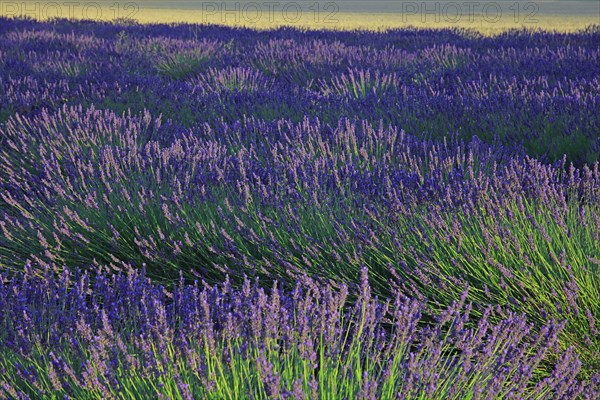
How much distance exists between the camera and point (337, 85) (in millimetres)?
6039

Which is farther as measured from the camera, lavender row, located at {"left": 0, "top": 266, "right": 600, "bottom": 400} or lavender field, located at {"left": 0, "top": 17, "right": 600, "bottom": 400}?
lavender field, located at {"left": 0, "top": 17, "right": 600, "bottom": 400}

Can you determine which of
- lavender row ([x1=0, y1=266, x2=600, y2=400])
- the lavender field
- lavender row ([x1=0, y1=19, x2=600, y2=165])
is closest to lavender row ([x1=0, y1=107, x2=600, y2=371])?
the lavender field

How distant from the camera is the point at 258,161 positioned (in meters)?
3.42

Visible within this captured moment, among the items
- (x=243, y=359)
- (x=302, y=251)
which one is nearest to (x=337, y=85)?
(x=302, y=251)

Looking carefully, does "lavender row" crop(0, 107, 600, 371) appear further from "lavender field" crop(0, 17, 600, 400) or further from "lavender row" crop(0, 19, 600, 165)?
"lavender row" crop(0, 19, 600, 165)

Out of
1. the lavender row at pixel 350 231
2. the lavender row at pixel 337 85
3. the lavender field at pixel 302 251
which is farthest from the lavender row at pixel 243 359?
the lavender row at pixel 337 85

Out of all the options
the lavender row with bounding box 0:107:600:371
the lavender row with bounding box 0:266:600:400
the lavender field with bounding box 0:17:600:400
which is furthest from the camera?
the lavender row with bounding box 0:107:600:371

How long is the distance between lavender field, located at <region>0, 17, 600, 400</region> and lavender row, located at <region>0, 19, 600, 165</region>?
0.12ft

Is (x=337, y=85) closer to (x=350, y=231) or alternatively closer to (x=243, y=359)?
(x=350, y=231)

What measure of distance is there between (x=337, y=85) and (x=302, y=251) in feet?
12.6

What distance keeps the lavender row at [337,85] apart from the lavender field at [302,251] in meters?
0.04

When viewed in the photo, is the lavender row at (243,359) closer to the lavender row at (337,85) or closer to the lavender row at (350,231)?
the lavender row at (350,231)

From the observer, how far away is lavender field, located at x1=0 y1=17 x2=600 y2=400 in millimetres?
1488

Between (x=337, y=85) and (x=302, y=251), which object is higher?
(x=337, y=85)
